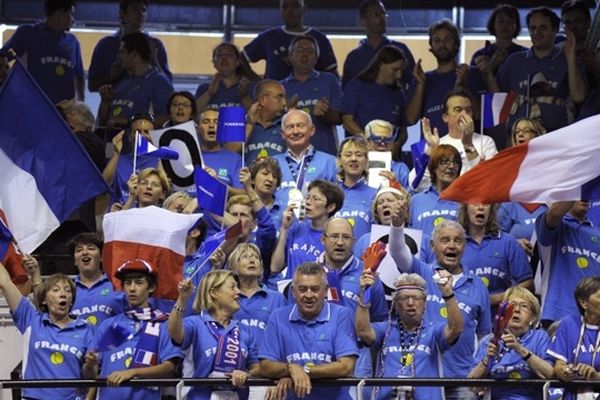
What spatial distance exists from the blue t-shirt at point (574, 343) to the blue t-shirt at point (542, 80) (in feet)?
15.8

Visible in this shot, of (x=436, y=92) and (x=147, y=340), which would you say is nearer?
(x=147, y=340)

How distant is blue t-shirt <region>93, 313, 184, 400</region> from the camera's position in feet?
40.1

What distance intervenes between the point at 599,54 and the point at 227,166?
345 cm

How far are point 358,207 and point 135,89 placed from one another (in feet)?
12.4

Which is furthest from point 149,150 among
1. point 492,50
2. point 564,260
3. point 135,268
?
point 492,50

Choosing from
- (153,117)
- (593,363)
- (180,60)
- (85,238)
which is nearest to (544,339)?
(593,363)

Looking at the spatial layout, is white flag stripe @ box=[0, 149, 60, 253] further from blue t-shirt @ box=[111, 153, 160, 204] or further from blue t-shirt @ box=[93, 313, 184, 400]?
blue t-shirt @ box=[111, 153, 160, 204]

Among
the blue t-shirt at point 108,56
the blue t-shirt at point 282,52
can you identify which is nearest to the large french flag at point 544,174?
the blue t-shirt at point 282,52

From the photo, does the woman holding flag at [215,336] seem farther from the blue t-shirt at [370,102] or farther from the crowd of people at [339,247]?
the blue t-shirt at [370,102]

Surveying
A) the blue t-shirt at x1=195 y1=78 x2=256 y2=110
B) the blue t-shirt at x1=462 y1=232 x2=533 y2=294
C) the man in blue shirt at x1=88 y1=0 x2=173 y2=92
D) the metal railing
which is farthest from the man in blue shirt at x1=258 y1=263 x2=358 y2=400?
Answer: the man in blue shirt at x1=88 y1=0 x2=173 y2=92

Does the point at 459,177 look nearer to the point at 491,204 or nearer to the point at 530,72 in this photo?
the point at 491,204

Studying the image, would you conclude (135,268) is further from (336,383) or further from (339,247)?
(336,383)

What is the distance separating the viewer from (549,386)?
11.8 metres

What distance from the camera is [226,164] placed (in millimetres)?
15312
